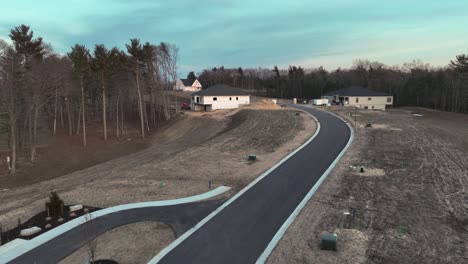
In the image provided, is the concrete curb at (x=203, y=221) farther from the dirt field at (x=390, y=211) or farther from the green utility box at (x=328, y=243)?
the green utility box at (x=328, y=243)

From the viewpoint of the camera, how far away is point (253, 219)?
12.2 m

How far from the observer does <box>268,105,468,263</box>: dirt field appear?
9.73 meters

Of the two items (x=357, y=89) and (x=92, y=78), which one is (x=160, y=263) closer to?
(x=92, y=78)

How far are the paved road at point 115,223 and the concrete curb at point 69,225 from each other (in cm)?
27

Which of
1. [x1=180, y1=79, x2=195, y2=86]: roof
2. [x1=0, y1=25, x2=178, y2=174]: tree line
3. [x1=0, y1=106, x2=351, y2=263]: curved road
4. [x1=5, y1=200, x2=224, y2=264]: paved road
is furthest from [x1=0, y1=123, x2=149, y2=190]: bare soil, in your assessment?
[x1=180, y1=79, x2=195, y2=86]: roof

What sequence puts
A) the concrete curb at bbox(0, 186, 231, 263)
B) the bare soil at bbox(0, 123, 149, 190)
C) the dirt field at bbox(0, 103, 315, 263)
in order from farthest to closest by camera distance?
1. the bare soil at bbox(0, 123, 149, 190)
2. the dirt field at bbox(0, 103, 315, 263)
3. the concrete curb at bbox(0, 186, 231, 263)

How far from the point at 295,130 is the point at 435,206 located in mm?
19903

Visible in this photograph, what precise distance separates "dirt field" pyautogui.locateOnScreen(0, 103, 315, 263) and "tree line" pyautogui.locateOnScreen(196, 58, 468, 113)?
51924 mm

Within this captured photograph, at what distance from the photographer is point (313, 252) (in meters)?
9.77


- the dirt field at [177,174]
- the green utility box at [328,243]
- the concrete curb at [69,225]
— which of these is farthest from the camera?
the dirt field at [177,174]

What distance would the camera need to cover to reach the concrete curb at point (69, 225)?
33.2 feet

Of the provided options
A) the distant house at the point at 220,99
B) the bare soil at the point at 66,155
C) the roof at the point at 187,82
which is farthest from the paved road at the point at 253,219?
the roof at the point at 187,82

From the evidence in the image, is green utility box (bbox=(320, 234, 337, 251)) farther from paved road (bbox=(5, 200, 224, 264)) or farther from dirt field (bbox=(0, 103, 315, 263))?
dirt field (bbox=(0, 103, 315, 263))

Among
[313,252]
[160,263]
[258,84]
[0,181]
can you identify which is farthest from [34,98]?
[258,84]
